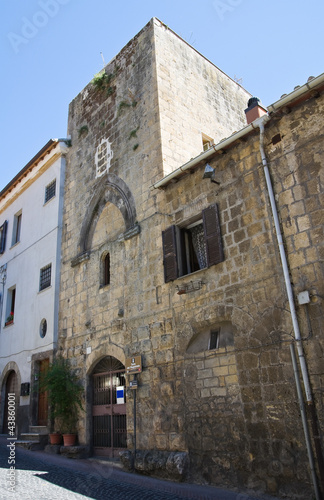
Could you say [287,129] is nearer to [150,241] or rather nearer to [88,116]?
[150,241]

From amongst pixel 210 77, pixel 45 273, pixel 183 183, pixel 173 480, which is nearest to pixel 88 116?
pixel 210 77

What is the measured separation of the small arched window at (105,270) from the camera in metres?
10.7

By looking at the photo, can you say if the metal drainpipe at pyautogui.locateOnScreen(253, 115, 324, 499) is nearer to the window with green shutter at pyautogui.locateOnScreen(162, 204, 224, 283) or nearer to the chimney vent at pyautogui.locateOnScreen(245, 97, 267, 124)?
the window with green shutter at pyautogui.locateOnScreen(162, 204, 224, 283)

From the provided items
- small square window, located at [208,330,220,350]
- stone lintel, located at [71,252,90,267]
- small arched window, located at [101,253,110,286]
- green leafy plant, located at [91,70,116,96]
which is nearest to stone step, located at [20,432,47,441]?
small arched window, located at [101,253,110,286]

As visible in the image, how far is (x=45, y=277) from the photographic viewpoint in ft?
44.1

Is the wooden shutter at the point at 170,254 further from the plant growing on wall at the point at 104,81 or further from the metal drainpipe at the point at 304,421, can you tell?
the plant growing on wall at the point at 104,81

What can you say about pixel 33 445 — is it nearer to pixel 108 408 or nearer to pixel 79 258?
pixel 108 408

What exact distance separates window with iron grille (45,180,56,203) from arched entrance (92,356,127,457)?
6.74 meters

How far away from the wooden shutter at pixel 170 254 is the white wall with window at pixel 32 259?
16.5 feet

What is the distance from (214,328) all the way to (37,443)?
262 inches

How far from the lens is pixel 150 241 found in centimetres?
931

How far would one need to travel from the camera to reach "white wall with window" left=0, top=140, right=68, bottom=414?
12.9 meters

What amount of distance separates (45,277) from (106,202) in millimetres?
3739

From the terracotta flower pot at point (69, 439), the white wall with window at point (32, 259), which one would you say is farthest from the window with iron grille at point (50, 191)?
the terracotta flower pot at point (69, 439)
